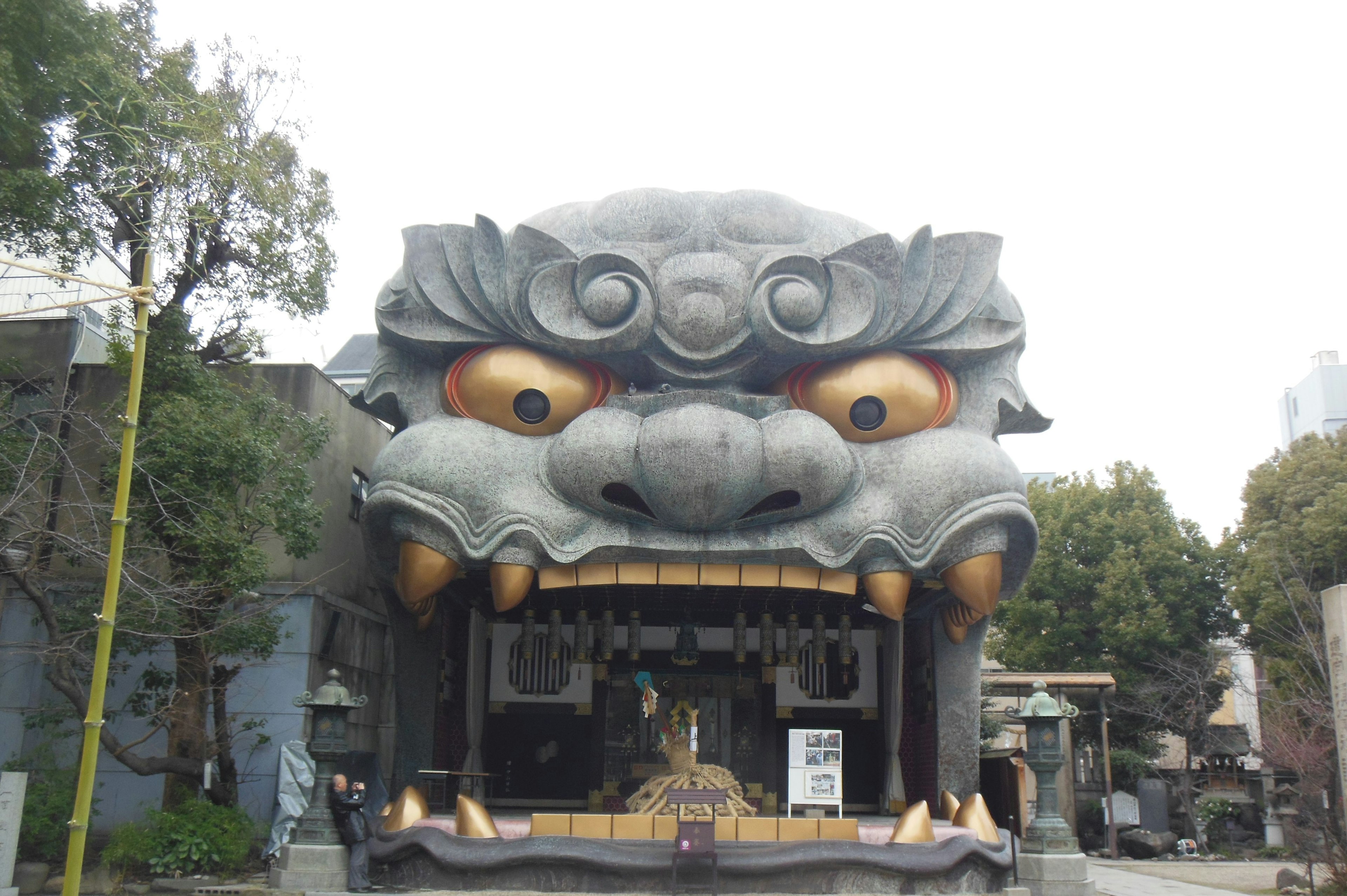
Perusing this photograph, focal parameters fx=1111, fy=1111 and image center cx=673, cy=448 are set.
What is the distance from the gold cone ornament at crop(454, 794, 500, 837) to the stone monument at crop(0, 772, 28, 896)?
4.36 m

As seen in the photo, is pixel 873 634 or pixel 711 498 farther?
pixel 873 634

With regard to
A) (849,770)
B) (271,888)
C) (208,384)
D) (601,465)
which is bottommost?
(271,888)

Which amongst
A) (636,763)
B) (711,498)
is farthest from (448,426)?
(636,763)

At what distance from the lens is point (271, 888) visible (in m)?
11.0

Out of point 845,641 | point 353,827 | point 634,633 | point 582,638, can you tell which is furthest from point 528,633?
point 845,641

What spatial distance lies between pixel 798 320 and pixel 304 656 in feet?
24.8

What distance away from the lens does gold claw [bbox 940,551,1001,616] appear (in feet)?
38.1

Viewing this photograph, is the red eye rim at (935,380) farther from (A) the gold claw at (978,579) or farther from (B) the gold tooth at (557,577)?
(B) the gold tooth at (557,577)

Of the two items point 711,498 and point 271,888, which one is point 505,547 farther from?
point 271,888

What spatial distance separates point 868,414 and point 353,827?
6850 mm

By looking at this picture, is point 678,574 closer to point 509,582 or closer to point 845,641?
point 509,582

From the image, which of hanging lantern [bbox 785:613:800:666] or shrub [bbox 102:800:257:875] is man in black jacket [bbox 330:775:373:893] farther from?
hanging lantern [bbox 785:613:800:666]

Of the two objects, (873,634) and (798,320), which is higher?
(798,320)

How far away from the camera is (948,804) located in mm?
12859
